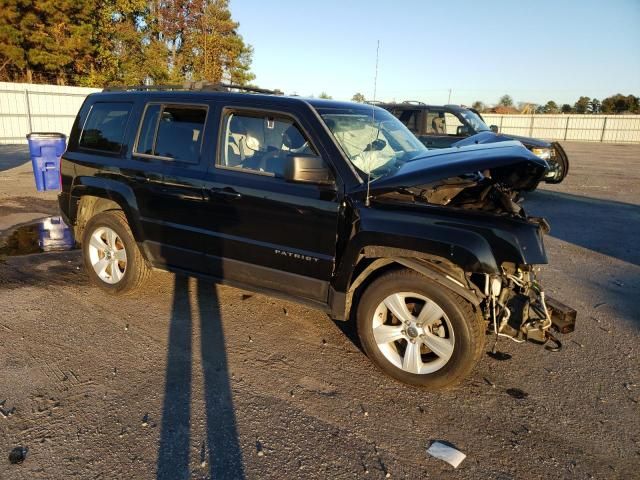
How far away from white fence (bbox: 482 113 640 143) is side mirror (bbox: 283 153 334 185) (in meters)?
34.4

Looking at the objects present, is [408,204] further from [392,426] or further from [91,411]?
[91,411]

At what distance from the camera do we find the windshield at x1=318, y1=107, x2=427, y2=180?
371 centimetres

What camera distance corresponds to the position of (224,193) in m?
3.95

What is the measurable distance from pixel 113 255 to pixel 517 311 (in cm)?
381

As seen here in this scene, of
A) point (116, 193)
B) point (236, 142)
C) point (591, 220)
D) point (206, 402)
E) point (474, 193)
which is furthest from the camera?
point (591, 220)

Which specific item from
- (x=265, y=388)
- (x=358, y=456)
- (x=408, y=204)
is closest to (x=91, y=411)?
(x=265, y=388)

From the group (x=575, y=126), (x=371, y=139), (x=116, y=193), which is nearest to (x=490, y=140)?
(x=371, y=139)

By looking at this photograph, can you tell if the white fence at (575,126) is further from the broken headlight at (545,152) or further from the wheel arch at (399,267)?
the wheel arch at (399,267)

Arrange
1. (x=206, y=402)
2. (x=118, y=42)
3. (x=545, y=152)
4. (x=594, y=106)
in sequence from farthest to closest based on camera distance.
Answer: (x=594, y=106) < (x=118, y=42) < (x=545, y=152) < (x=206, y=402)

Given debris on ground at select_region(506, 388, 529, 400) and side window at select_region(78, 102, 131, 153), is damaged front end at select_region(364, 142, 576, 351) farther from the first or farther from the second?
side window at select_region(78, 102, 131, 153)

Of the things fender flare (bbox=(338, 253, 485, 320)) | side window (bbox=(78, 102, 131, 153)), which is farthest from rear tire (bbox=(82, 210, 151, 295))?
fender flare (bbox=(338, 253, 485, 320))

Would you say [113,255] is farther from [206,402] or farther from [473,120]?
[473,120]

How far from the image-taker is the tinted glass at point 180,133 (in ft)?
13.7

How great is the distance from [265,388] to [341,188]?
1.51 metres
